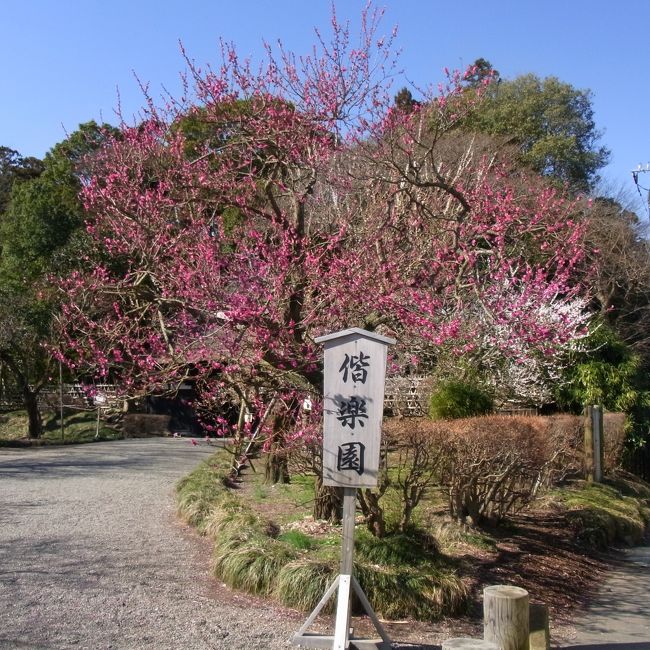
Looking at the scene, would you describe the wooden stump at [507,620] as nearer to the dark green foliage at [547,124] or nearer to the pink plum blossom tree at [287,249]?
the pink plum blossom tree at [287,249]

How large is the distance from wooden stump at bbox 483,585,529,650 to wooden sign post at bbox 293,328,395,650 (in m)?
0.85

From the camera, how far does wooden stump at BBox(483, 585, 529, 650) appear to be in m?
4.75

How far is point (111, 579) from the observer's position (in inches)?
259

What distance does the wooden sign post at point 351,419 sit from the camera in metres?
5.33

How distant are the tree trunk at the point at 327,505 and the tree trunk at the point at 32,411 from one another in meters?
14.3

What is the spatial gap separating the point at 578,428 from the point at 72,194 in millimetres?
14946

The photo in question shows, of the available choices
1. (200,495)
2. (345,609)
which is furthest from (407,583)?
(200,495)

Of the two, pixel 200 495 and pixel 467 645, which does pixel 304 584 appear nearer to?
pixel 467 645

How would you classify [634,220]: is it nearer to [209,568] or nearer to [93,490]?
[93,490]

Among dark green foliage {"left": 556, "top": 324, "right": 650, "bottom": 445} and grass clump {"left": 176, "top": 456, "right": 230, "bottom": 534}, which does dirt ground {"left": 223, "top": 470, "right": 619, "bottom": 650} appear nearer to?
grass clump {"left": 176, "top": 456, "right": 230, "bottom": 534}

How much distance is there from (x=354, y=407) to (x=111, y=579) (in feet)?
9.35

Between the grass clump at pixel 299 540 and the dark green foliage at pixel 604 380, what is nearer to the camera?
the grass clump at pixel 299 540

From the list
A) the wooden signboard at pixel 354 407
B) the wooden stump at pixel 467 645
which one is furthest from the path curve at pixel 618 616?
the wooden signboard at pixel 354 407

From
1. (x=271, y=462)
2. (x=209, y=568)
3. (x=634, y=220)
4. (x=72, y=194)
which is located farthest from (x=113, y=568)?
(x=634, y=220)
